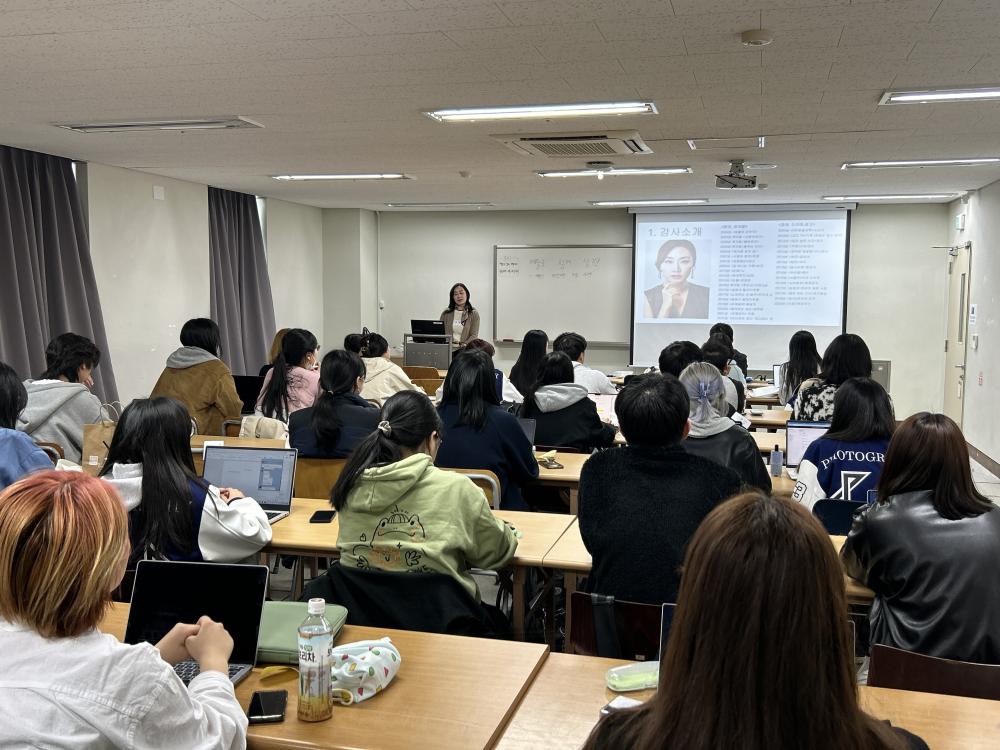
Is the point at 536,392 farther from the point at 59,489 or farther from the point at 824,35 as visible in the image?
the point at 59,489

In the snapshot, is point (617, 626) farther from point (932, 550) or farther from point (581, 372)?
point (581, 372)

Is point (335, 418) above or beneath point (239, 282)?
beneath

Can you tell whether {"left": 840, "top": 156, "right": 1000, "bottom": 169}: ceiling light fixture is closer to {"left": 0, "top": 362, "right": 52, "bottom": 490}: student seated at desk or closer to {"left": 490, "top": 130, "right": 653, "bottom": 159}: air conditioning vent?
{"left": 490, "top": 130, "right": 653, "bottom": 159}: air conditioning vent

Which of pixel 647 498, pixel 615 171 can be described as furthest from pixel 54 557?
pixel 615 171

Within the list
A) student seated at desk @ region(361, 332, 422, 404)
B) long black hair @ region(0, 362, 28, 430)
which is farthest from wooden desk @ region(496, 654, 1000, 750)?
student seated at desk @ region(361, 332, 422, 404)

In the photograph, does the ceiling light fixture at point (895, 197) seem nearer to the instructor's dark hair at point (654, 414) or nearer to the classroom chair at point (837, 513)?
the classroom chair at point (837, 513)

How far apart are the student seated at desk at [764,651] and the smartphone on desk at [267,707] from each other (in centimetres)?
99

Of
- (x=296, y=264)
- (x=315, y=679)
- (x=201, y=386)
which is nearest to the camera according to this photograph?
(x=315, y=679)

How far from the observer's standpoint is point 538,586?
159 inches

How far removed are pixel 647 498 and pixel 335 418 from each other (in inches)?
80.8

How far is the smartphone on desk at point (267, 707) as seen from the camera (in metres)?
1.74

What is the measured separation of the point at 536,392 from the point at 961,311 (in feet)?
21.1

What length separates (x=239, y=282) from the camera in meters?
9.62

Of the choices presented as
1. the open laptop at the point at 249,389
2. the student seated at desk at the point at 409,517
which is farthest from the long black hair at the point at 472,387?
the open laptop at the point at 249,389
